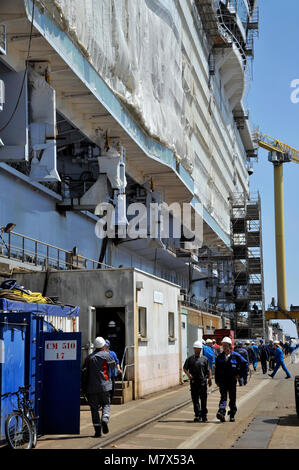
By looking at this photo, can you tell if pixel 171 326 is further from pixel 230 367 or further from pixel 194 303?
pixel 194 303

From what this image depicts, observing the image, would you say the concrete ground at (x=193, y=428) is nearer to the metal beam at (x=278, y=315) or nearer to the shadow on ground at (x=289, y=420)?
the shadow on ground at (x=289, y=420)

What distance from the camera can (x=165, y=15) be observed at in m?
40.7

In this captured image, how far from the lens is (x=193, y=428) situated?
14516mm

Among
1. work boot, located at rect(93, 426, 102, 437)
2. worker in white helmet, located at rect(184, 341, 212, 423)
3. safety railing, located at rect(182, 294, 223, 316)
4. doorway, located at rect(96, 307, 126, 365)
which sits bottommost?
work boot, located at rect(93, 426, 102, 437)

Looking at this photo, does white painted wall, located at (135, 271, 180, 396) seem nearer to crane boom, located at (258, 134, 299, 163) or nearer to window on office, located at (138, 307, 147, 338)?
window on office, located at (138, 307, 147, 338)

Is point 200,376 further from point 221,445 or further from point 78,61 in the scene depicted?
point 78,61

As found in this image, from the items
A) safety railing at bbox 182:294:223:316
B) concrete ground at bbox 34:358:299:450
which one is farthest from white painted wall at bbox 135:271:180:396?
safety railing at bbox 182:294:223:316

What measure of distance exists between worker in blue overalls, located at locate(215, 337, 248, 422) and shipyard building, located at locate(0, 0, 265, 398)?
464 centimetres

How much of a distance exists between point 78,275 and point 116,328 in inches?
83.9

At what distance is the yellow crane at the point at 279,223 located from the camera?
87375mm

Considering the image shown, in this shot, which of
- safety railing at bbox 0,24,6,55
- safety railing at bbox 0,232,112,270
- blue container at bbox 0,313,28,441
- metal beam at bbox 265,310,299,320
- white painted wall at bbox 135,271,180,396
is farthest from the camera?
metal beam at bbox 265,310,299,320

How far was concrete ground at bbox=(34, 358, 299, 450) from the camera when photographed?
12.3 m

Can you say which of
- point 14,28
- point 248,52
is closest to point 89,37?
point 14,28

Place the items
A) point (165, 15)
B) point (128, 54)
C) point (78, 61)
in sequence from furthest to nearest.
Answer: point (165, 15) < point (128, 54) < point (78, 61)
